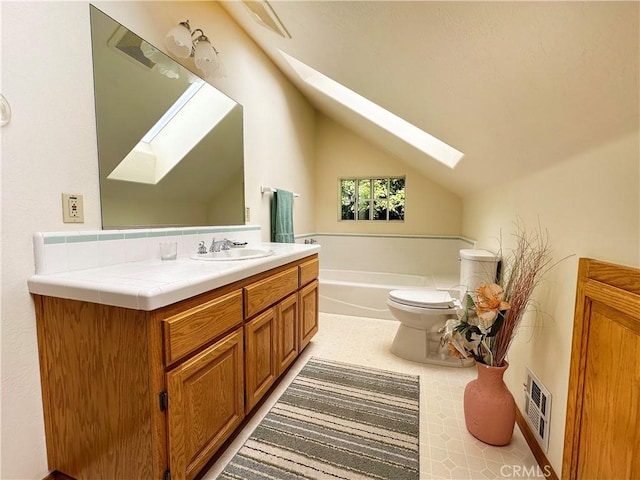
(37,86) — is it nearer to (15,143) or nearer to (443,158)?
(15,143)

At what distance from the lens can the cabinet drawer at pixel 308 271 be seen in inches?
78.1

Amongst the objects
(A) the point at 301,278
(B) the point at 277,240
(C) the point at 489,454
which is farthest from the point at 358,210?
(C) the point at 489,454

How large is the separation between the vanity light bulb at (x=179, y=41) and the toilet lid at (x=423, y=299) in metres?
2.06

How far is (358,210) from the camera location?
155 inches

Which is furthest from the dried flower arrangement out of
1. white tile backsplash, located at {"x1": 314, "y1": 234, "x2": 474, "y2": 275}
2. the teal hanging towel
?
white tile backsplash, located at {"x1": 314, "y1": 234, "x2": 474, "y2": 275}

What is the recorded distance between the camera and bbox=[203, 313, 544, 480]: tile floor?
1.22 metres

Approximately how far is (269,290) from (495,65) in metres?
1.32

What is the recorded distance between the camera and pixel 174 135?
5.75 ft

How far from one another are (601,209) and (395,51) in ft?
3.08

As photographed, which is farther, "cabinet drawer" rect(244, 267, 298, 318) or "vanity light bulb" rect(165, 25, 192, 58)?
"vanity light bulb" rect(165, 25, 192, 58)

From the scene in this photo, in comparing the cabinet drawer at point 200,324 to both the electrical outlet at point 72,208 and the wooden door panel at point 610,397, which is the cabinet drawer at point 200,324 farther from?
the wooden door panel at point 610,397

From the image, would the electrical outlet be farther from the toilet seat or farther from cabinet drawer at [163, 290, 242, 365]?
the toilet seat

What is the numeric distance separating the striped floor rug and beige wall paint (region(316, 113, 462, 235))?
2.18 metres

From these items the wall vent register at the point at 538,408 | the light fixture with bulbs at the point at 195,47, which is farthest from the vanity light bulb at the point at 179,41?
the wall vent register at the point at 538,408
